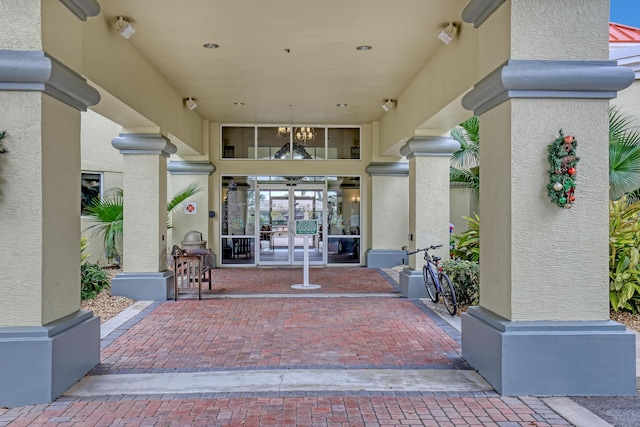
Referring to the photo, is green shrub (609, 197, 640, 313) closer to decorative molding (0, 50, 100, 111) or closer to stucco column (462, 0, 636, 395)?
stucco column (462, 0, 636, 395)

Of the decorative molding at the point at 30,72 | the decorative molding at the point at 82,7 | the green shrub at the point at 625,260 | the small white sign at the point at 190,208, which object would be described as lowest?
the green shrub at the point at 625,260

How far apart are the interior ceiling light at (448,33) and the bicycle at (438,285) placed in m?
3.40

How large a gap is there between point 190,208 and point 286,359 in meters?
8.47

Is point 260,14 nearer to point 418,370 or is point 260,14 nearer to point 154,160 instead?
point 154,160

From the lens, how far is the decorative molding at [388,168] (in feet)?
42.1

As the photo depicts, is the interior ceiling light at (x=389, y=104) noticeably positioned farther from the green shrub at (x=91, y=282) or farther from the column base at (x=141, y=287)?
the green shrub at (x=91, y=282)

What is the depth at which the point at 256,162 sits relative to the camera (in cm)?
1336

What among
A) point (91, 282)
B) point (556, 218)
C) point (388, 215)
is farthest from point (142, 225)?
point (388, 215)

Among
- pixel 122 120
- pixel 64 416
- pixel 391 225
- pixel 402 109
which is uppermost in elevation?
pixel 402 109

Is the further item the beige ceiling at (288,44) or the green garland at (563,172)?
the beige ceiling at (288,44)

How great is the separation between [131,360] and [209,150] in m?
8.77

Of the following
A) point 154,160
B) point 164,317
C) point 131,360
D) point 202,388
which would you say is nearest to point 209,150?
point 154,160

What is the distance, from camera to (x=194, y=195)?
12.8 m

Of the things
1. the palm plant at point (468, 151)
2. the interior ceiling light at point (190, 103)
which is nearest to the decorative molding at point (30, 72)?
the interior ceiling light at point (190, 103)
